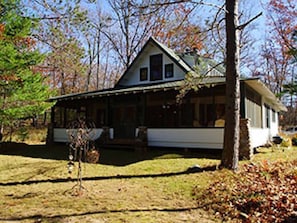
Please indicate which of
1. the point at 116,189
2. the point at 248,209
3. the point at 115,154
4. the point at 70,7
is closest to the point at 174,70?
the point at 115,154

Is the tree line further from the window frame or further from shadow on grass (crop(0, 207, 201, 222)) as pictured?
shadow on grass (crop(0, 207, 201, 222))

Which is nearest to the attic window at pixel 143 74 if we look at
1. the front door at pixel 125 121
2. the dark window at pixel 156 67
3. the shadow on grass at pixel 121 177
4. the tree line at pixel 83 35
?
the dark window at pixel 156 67

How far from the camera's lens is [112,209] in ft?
20.5

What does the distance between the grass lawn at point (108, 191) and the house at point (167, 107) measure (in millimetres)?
2065

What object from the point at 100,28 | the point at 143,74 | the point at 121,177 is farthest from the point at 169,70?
the point at 121,177

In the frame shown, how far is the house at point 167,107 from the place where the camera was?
527 inches

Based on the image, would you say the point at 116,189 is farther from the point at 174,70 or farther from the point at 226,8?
the point at 174,70

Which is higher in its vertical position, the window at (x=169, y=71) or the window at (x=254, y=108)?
the window at (x=169, y=71)

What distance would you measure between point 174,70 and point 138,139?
4.99m

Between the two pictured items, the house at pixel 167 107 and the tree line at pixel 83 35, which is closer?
the tree line at pixel 83 35

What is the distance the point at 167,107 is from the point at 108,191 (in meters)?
8.41

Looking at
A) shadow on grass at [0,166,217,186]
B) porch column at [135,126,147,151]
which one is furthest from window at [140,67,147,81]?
shadow on grass at [0,166,217,186]

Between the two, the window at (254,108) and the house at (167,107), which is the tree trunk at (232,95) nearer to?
the house at (167,107)

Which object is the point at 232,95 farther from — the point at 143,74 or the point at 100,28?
the point at 143,74
